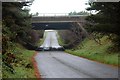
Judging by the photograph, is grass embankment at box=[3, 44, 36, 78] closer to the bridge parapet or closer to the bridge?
the bridge

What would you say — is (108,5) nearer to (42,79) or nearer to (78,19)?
(42,79)

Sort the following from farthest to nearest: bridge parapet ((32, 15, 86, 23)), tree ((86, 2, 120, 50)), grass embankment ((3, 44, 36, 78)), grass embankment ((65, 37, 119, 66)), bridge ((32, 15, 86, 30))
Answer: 1. bridge parapet ((32, 15, 86, 23))
2. bridge ((32, 15, 86, 30))
3. grass embankment ((65, 37, 119, 66))
4. tree ((86, 2, 120, 50))
5. grass embankment ((3, 44, 36, 78))

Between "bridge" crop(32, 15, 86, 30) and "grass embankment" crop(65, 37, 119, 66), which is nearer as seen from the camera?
"grass embankment" crop(65, 37, 119, 66)

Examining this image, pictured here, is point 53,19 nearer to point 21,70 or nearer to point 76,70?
point 76,70

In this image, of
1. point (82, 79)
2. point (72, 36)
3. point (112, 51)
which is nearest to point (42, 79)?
point (82, 79)

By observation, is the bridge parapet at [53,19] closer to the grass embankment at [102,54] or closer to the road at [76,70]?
the grass embankment at [102,54]

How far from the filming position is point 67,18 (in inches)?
2724

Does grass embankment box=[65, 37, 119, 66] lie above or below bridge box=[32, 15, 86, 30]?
below

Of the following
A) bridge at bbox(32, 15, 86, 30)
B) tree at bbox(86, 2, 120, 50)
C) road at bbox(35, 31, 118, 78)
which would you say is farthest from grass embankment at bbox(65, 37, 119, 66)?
bridge at bbox(32, 15, 86, 30)

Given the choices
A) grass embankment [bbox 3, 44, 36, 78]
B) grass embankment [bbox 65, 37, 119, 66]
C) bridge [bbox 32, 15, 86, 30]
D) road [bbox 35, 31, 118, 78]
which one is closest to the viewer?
grass embankment [bbox 3, 44, 36, 78]

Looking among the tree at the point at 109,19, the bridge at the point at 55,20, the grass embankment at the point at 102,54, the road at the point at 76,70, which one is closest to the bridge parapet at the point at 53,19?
the bridge at the point at 55,20

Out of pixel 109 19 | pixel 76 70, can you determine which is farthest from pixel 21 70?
pixel 109 19

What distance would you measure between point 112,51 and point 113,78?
18.5m

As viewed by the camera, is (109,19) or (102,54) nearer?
(109,19)
